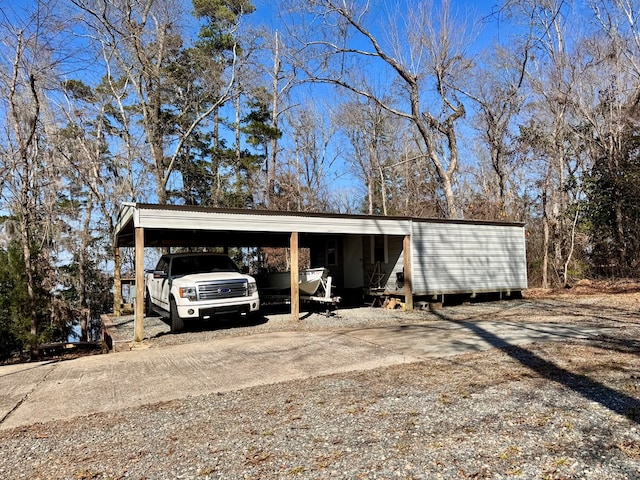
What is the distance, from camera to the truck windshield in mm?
10352

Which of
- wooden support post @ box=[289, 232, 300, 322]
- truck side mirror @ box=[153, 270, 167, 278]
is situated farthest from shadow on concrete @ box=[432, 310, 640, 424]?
truck side mirror @ box=[153, 270, 167, 278]

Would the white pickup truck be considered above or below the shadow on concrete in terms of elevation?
above

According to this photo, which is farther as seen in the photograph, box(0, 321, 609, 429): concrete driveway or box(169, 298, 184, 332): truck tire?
box(169, 298, 184, 332): truck tire

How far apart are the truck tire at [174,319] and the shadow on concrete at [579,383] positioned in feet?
21.1

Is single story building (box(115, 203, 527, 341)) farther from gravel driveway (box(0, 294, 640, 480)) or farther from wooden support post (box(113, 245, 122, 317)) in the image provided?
gravel driveway (box(0, 294, 640, 480))

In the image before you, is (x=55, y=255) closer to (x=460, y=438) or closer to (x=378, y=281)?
(x=378, y=281)

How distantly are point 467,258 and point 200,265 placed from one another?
27.0ft

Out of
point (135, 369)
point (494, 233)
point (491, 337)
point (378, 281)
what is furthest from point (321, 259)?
point (135, 369)

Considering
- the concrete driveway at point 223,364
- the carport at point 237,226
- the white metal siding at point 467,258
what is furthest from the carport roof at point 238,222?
the concrete driveway at point 223,364

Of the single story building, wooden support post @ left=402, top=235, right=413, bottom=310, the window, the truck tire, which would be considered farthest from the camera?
the window

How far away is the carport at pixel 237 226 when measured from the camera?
29.1 ft

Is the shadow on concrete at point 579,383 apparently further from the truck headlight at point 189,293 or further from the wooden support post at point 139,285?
the wooden support post at point 139,285

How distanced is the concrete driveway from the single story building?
211 cm

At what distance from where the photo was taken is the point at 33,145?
12.5 m
